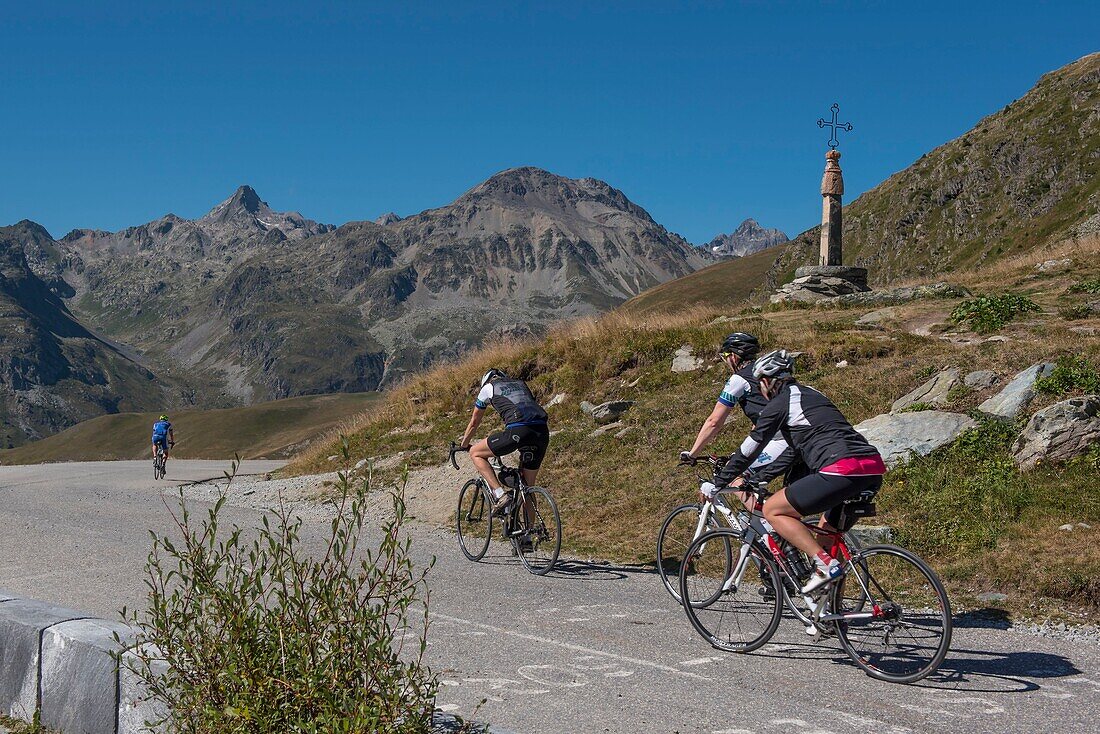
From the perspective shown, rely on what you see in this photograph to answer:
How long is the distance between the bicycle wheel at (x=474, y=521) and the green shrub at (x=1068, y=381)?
755 centimetres

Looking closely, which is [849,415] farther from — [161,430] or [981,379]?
[161,430]

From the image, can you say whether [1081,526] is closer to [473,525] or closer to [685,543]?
[685,543]

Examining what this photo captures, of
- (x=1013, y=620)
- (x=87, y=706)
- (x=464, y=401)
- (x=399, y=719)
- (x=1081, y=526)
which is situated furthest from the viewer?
(x=464, y=401)

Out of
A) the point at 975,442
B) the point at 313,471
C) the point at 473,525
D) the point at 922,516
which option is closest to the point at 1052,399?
the point at 975,442

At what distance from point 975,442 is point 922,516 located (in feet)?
5.52

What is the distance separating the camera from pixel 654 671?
632cm

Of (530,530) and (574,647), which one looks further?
(530,530)

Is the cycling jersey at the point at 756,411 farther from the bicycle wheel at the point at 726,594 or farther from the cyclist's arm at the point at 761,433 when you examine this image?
the bicycle wheel at the point at 726,594

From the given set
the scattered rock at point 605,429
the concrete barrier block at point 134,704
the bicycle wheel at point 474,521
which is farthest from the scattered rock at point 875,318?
the concrete barrier block at point 134,704

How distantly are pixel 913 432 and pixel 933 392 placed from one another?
1804 millimetres

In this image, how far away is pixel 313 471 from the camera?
22.8 meters

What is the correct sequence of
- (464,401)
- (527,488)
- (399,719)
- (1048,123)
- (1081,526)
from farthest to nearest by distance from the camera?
(1048,123) → (464,401) → (527,488) → (1081,526) → (399,719)

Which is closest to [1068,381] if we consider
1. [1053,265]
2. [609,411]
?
[609,411]

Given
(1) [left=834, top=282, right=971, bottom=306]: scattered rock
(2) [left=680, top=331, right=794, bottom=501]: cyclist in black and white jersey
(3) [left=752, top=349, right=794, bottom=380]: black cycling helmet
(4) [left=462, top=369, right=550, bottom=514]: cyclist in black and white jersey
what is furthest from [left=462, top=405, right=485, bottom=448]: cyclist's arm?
(1) [left=834, top=282, right=971, bottom=306]: scattered rock
